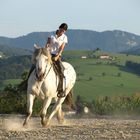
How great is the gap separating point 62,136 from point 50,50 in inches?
150

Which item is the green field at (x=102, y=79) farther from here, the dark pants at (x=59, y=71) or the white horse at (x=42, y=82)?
the white horse at (x=42, y=82)

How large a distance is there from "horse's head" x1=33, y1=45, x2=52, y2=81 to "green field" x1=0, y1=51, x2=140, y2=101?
192 ft

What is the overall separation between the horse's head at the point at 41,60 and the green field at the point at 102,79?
192 ft

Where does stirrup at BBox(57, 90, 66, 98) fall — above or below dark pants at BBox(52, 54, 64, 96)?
below

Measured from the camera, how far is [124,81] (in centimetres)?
9888

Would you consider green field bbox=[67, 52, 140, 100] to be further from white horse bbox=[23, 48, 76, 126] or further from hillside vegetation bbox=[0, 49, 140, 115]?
white horse bbox=[23, 48, 76, 126]

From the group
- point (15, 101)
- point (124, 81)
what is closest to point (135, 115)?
point (15, 101)

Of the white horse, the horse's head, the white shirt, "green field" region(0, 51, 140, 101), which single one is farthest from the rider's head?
"green field" region(0, 51, 140, 101)

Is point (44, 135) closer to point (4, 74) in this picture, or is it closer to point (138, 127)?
point (138, 127)

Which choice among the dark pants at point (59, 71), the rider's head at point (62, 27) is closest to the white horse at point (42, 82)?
the dark pants at point (59, 71)

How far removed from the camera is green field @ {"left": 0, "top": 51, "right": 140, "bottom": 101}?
84000 millimetres

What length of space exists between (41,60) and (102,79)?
290 feet

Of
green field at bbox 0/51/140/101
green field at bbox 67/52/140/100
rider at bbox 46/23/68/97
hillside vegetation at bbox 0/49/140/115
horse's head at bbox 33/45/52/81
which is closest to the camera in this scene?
horse's head at bbox 33/45/52/81

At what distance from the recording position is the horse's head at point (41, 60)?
13469 mm
